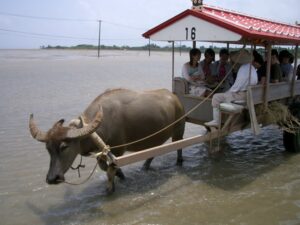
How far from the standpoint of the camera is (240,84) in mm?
5637

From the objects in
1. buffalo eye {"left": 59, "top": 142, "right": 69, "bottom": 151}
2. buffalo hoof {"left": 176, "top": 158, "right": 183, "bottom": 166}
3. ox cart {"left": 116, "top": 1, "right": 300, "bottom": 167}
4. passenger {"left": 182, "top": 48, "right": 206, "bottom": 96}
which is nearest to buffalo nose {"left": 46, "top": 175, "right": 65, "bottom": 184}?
buffalo eye {"left": 59, "top": 142, "right": 69, "bottom": 151}

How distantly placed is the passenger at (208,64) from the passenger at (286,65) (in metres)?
1.39

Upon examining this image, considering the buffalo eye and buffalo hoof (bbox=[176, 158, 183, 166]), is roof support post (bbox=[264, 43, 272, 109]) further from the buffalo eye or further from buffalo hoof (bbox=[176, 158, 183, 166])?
the buffalo eye

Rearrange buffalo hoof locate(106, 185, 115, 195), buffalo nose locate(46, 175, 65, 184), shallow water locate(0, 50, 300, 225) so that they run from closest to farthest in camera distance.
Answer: buffalo nose locate(46, 175, 65, 184), shallow water locate(0, 50, 300, 225), buffalo hoof locate(106, 185, 115, 195)

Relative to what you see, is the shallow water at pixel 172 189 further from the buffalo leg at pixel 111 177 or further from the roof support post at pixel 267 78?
the roof support post at pixel 267 78

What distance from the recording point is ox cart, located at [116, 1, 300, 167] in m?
5.27

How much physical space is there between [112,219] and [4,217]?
4.43 ft

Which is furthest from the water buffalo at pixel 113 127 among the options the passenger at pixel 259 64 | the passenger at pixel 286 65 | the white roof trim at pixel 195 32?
the passenger at pixel 286 65

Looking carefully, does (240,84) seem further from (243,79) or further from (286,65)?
(286,65)

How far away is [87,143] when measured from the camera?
4.55 meters

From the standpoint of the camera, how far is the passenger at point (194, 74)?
6523 mm

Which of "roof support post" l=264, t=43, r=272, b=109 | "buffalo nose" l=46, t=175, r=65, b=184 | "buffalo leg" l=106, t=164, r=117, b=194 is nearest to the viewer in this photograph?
"buffalo nose" l=46, t=175, r=65, b=184

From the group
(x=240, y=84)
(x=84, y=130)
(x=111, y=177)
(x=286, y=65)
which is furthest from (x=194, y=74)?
(x=84, y=130)

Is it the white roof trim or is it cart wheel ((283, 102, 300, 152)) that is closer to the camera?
the white roof trim
